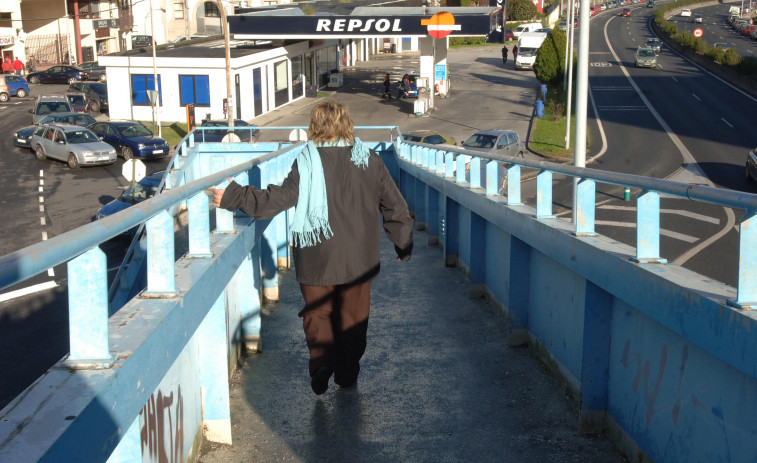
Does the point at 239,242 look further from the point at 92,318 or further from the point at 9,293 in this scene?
the point at 9,293

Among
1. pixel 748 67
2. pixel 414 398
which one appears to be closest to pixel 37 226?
pixel 414 398

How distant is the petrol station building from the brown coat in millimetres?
41679

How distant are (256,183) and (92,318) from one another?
15.1 feet

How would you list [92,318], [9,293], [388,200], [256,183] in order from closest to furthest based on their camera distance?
[92,318] → [388,200] → [256,183] → [9,293]

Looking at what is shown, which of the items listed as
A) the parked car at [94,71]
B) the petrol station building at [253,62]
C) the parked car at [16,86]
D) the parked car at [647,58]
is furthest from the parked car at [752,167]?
the parked car at [16,86]

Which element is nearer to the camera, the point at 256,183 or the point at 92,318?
the point at 92,318

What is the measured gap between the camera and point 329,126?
212 inches

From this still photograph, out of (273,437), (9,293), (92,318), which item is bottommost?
(9,293)

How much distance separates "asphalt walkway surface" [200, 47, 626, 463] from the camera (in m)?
5.38

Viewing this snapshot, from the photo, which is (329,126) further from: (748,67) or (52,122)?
(748,67)

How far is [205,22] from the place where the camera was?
92.8 metres

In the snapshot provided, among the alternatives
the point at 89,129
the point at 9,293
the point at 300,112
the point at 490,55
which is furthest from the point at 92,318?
the point at 490,55

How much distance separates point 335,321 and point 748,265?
9.52 feet

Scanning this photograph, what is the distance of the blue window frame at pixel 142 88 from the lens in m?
48.9
